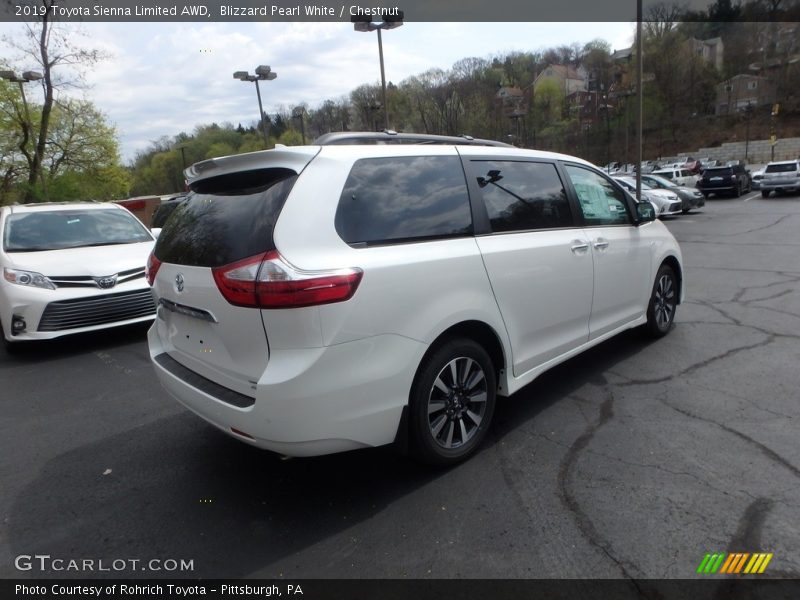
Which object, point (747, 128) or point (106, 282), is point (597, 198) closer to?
point (106, 282)

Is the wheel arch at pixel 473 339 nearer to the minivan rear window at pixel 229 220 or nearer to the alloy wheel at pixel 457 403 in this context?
the alloy wheel at pixel 457 403

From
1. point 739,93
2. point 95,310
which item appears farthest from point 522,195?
point 739,93

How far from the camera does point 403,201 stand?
9.62 feet

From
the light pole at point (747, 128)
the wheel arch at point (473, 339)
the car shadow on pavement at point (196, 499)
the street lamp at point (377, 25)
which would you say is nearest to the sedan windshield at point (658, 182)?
the street lamp at point (377, 25)

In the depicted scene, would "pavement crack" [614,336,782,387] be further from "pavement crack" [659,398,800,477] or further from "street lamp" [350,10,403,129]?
"street lamp" [350,10,403,129]

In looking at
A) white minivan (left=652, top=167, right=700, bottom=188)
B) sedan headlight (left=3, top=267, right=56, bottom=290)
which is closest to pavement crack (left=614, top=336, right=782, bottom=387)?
sedan headlight (left=3, top=267, right=56, bottom=290)

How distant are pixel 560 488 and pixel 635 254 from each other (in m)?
2.52

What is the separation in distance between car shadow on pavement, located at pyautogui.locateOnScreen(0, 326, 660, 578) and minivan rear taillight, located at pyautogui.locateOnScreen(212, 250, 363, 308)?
1.18 m

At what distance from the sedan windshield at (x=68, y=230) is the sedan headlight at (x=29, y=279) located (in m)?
0.69

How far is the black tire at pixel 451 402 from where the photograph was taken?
9.46 ft

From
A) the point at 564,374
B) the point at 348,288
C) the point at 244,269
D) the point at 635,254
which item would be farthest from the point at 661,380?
the point at 244,269

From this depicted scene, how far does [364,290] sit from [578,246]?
6.77ft

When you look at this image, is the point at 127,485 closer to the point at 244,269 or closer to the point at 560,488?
the point at 244,269

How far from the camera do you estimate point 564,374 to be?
462cm
